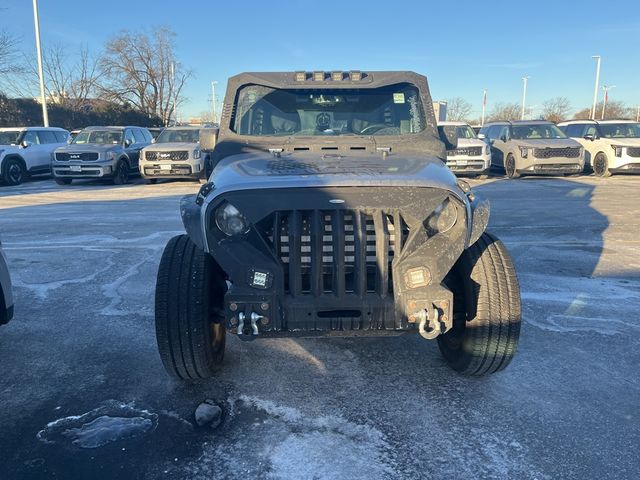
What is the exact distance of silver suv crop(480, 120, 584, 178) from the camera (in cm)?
Answer: 1464

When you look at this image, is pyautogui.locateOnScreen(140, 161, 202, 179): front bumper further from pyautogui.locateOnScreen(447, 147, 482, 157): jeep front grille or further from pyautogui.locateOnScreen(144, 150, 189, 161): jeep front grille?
pyautogui.locateOnScreen(447, 147, 482, 157): jeep front grille

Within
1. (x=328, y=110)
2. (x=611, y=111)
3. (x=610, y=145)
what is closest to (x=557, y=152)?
(x=610, y=145)

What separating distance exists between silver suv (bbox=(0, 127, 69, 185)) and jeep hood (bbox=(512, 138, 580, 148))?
13942mm

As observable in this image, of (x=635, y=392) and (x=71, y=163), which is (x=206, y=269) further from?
(x=71, y=163)

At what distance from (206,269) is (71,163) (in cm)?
1359

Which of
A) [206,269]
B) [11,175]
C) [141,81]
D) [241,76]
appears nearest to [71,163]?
[11,175]

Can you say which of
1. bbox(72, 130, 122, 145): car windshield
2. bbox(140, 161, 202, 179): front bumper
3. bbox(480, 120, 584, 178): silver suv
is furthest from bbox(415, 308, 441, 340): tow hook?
bbox(72, 130, 122, 145): car windshield

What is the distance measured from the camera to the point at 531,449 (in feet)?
8.52

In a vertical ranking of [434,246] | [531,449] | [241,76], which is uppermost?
[241,76]

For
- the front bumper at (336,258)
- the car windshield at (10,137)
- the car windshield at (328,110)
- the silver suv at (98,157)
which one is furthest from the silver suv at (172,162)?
the front bumper at (336,258)

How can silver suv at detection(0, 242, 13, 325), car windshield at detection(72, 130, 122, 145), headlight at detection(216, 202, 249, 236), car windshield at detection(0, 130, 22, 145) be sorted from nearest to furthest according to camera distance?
1. headlight at detection(216, 202, 249, 236)
2. silver suv at detection(0, 242, 13, 325)
3. car windshield at detection(72, 130, 122, 145)
4. car windshield at detection(0, 130, 22, 145)

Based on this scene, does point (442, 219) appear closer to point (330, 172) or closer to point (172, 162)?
point (330, 172)

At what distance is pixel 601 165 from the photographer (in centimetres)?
1552

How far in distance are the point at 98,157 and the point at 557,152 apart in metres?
12.7
